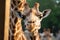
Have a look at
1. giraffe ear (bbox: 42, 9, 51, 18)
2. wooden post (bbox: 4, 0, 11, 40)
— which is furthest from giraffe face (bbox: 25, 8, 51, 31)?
wooden post (bbox: 4, 0, 11, 40)

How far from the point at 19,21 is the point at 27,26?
0.06 meters

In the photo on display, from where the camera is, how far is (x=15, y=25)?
1481mm

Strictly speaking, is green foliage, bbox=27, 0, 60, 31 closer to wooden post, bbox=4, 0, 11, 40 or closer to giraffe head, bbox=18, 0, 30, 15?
giraffe head, bbox=18, 0, 30, 15

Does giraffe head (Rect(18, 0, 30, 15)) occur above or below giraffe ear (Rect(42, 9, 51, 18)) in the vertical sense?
above

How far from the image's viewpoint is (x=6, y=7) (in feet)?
4.90

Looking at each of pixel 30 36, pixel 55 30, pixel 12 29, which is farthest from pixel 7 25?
pixel 55 30

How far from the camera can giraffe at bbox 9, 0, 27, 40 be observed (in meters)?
1.48

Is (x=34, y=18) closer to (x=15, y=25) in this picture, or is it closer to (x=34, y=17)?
(x=34, y=17)

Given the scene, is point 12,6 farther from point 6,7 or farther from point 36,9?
point 36,9

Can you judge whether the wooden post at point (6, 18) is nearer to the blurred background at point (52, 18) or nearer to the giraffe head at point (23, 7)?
the giraffe head at point (23, 7)

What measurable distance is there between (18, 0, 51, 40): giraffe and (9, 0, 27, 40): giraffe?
4 centimetres

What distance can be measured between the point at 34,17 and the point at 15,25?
121mm

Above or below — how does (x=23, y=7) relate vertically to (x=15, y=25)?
above

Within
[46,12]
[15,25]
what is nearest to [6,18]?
[15,25]
